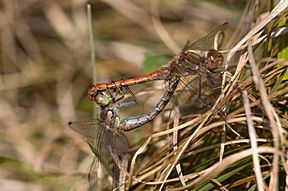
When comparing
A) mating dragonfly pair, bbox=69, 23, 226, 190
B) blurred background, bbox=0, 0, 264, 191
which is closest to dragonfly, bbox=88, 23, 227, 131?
mating dragonfly pair, bbox=69, 23, 226, 190

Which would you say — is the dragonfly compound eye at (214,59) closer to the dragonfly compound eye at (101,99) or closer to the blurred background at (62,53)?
Result: the dragonfly compound eye at (101,99)

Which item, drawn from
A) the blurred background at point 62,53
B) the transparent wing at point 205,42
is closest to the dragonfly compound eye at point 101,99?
the transparent wing at point 205,42

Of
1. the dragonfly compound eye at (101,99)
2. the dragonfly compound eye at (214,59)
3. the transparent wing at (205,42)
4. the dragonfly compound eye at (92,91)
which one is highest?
the transparent wing at (205,42)

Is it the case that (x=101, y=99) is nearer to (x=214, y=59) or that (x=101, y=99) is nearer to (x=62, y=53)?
(x=214, y=59)

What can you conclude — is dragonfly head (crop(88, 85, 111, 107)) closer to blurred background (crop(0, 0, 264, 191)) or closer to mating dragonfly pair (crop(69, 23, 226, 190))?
mating dragonfly pair (crop(69, 23, 226, 190))

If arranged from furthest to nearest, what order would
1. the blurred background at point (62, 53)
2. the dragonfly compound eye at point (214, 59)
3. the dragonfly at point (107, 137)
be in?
the blurred background at point (62, 53) < the dragonfly at point (107, 137) < the dragonfly compound eye at point (214, 59)

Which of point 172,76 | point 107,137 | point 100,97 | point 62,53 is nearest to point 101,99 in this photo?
point 100,97

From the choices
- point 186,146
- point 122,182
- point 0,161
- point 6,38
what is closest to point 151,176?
point 122,182

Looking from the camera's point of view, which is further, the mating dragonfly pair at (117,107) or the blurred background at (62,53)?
the blurred background at (62,53)
